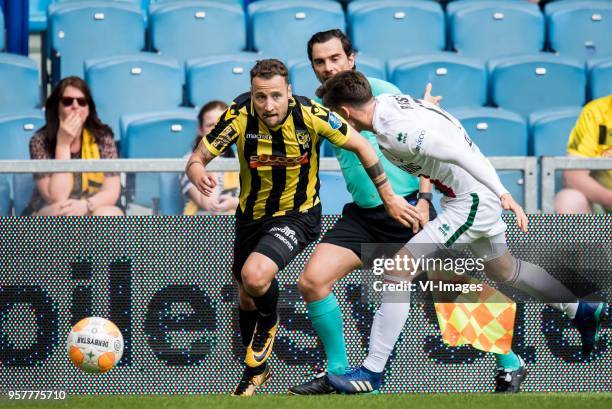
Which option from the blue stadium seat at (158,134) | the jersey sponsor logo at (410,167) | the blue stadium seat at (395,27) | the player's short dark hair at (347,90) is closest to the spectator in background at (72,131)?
the blue stadium seat at (158,134)

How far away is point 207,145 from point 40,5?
17.4 ft

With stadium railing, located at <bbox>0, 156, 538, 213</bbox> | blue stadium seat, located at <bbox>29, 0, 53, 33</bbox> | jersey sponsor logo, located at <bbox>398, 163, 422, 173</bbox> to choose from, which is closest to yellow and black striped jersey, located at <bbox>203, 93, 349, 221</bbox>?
jersey sponsor logo, located at <bbox>398, 163, 422, 173</bbox>

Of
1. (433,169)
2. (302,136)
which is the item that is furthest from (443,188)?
(302,136)

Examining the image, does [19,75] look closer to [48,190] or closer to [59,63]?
[59,63]

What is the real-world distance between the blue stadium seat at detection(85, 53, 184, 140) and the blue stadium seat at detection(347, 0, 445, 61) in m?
1.58

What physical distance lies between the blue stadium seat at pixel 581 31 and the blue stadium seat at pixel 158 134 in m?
3.39

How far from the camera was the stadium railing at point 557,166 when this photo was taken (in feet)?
19.5

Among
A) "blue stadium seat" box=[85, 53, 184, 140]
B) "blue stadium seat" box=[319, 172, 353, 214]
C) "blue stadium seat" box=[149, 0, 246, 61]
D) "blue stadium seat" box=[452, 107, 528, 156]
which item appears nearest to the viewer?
"blue stadium seat" box=[319, 172, 353, 214]

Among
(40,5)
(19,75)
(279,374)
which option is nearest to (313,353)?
(279,374)

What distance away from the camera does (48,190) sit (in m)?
5.99

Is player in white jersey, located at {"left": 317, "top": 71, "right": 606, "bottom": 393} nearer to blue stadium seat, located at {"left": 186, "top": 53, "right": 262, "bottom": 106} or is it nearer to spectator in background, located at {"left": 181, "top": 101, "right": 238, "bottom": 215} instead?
spectator in background, located at {"left": 181, "top": 101, "right": 238, "bottom": 215}

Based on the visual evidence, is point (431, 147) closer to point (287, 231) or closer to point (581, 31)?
point (287, 231)

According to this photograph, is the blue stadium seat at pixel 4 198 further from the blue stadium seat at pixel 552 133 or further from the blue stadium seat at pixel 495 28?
the blue stadium seat at pixel 495 28

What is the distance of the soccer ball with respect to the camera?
557cm
